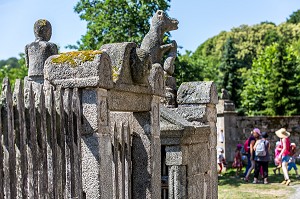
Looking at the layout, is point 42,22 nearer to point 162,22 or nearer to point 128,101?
point 162,22

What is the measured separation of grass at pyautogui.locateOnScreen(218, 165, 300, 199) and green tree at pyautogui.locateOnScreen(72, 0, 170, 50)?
18.2 ft

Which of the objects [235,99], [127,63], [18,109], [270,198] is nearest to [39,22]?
[127,63]

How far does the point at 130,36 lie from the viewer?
17297 mm

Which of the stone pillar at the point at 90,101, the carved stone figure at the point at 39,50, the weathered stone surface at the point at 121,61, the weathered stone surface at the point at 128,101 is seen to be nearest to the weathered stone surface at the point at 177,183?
the weathered stone surface at the point at 128,101

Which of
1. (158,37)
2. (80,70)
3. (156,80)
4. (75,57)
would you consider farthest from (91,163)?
(158,37)

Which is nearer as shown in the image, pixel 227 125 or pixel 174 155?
pixel 174 155

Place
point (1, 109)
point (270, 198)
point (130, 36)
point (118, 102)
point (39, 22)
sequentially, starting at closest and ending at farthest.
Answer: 1. point (1, 109)
2. point (118, 102)
3. point (39, 22)
4. point (270, 198)
5. point (130, 36)

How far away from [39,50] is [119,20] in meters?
10.9

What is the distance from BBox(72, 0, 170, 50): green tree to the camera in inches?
679

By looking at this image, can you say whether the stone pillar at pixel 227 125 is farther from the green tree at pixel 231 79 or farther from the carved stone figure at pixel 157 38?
the green tree at pixel 231 79

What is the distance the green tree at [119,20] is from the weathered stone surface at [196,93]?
9399 millimetres

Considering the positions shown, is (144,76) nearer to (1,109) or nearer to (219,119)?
(1,109)

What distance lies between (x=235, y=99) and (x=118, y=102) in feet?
102

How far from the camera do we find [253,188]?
13398 millimetres
